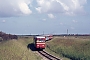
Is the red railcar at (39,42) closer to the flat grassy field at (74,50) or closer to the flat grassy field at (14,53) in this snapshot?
the flat grassy field at (74,50)

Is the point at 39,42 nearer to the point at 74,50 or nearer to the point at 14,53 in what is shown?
the point at 74,50

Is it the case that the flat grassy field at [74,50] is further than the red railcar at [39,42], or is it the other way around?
the red railcar at [39,42]

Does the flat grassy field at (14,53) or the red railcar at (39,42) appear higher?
the red railcar at (39,42)

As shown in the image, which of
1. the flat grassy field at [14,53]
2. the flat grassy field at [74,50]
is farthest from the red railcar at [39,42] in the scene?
the flat grassy field at [14,53]

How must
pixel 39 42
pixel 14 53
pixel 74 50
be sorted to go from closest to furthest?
1. pixel 14 53
2. pixel 74 50
3. pixel 39 42

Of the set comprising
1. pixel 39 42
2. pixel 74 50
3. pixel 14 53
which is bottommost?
pixel 74 50

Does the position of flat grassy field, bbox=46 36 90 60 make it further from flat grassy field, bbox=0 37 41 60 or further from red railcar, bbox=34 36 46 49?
flat grassy field, bbox=0 37 41 60

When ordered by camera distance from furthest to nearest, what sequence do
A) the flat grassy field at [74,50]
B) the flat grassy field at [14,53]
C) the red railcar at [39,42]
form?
the red railcar at [39,42] → the flat grassy field at [74,50] → the flat grassy field at [14,53]

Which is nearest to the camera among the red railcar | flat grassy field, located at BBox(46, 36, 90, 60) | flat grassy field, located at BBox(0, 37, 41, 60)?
flat grassy field, located at BBox(0, 37, 41, 60)

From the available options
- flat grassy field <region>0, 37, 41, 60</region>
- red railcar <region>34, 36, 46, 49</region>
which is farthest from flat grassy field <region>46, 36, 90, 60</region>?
flat grassy field <region>0, 37, 41, 60</region>

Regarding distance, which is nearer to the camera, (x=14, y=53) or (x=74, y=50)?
(x=14, y=53)

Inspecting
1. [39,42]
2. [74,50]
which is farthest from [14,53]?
[39,42]

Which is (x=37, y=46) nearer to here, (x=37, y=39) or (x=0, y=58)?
(x=37, y=39)

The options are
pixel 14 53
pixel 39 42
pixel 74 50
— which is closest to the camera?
pixel 14 53
